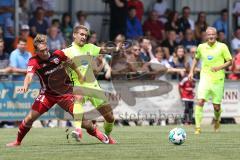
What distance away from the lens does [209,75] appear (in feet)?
66.4

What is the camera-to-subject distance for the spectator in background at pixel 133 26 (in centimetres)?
2684

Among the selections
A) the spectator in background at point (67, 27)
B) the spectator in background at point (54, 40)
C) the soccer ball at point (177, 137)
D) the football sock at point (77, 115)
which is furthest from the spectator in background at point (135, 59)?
the soccer ball at point (177, 137)

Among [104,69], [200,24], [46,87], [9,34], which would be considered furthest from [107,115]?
[200,24]

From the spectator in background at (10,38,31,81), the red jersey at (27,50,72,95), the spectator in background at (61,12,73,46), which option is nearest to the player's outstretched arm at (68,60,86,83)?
the red jersey at (27,50,72,95)

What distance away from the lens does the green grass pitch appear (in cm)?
1327

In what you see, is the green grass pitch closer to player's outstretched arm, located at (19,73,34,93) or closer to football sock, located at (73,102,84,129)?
football sock, located at (73,102,84,129)

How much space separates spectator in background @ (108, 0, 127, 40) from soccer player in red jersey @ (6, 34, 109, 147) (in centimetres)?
1080

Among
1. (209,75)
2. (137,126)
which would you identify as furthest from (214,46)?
(137,126)

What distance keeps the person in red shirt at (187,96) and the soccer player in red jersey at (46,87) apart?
9053 millimetres

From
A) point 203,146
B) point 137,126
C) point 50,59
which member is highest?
point 50,59

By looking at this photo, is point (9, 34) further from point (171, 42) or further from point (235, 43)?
point (235, 43)

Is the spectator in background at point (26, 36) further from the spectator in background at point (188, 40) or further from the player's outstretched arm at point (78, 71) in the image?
the player's outstretched arm at point (78, 71)

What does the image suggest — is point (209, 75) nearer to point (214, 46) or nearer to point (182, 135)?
point (214, 46)

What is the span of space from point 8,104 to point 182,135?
29.6ft
